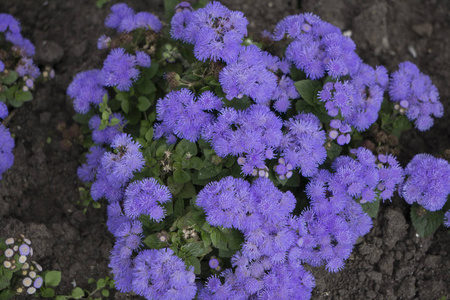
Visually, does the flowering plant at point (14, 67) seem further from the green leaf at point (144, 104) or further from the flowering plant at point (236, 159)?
the green leaf at point (144, 104)

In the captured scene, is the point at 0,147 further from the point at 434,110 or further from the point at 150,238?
the point at 434,110

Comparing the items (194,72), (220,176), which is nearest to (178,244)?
(220,176)

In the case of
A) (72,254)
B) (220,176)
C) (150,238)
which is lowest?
(72,254)

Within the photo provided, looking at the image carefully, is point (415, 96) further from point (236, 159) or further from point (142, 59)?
point (142, 59)

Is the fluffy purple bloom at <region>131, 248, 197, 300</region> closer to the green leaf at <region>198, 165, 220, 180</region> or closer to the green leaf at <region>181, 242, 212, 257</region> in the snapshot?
the green leaf at <region>181, 242, 212, 257</region>

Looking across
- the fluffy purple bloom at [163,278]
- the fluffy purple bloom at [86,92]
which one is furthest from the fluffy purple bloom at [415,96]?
the fluffy purple bloom at [86,92]

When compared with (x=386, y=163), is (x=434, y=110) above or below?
above
